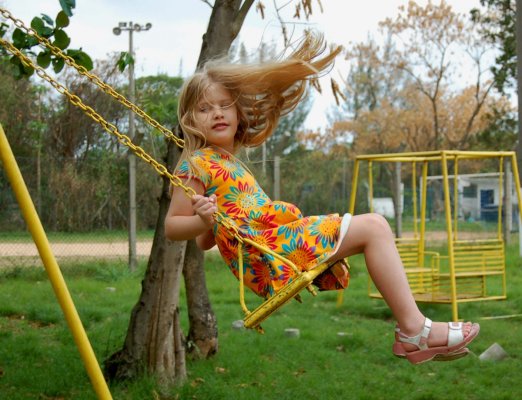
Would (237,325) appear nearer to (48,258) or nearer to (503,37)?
(48,258)

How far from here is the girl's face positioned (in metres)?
3.43

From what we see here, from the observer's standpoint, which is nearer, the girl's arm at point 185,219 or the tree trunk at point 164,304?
the girl's arm at point 185,219

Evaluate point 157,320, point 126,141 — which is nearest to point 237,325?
point 157,320

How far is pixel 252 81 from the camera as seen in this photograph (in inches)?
138

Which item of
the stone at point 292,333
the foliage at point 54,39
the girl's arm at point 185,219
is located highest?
the foliage at point 54,39

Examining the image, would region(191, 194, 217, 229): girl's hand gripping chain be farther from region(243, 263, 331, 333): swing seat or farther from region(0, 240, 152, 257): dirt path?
region(0, 240, 152, 257): dirt path

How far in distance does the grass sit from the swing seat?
2.28 m

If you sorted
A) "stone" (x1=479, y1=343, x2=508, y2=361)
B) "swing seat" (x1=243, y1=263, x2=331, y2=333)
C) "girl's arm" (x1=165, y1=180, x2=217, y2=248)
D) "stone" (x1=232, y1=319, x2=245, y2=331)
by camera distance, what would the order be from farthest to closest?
"stone" (x1=232, y1=319, x2=245, y2=331), "stone" (x1=479, y1=343, x2=508, y2=361), "girl's arm" (x1=165, y1=180, x2=217, y2=248), "swing seat" (x1=243, y1=263, x2=331, y2=333)

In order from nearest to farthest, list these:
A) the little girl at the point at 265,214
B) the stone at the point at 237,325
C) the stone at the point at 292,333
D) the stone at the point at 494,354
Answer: the little girl at the point at 265,214 → the stone at the point at 494,354 → the stone at the point at 292,333 → the stone at the point at 237,325

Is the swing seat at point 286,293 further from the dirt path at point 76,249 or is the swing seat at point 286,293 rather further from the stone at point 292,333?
the dirt path at point 76,249

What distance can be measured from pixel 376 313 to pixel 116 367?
13.4ft

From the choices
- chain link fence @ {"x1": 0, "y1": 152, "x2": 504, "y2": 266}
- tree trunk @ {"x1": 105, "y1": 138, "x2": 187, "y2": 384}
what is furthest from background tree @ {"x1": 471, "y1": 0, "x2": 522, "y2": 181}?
tree trunk @ {"x1": 105, "y1": 138, "x2": 187, "y2": 384}

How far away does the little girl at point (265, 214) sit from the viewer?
10.1 feet

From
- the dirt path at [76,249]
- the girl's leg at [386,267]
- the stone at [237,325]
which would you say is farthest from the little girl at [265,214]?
the dirt path at [76,249]
